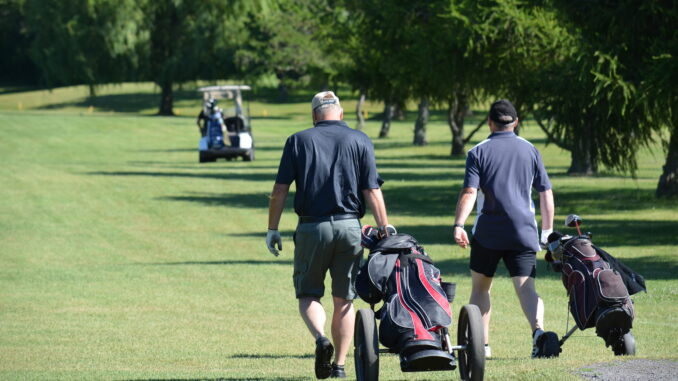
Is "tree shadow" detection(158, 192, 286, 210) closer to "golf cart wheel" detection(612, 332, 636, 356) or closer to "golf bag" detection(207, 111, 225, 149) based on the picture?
"golf bag" detection(207, 111, 225, 149)

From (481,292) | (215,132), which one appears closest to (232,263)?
(481,292)

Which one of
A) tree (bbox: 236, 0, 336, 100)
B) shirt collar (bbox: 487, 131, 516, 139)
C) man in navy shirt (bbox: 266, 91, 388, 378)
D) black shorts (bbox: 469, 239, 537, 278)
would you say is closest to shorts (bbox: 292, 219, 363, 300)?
man in navy shirt (bbox: 266, 91, 388, 378)

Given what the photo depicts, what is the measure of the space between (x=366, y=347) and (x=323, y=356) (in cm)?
63

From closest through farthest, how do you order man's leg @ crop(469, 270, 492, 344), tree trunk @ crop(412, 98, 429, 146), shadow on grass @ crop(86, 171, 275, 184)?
man's leg @ crop(469, 270, 492, 344) < shadow on grass @ crop(86, 171, 275, 184) < tree trunk @ crop(412, 98, 429, 146)

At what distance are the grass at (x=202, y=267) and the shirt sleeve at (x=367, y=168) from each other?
4.16ft

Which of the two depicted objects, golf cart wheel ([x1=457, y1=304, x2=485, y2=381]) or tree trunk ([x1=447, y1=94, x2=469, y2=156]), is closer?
golf cart wheel ([x1=457, y1=304, x2=485, y2=381])

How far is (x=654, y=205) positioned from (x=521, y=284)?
62.2ft

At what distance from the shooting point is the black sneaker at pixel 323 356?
7836 mm

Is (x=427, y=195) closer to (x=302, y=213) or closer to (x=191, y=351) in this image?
(x=191, y=351)

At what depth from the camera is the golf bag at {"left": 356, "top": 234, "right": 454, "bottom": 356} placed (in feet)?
23.4

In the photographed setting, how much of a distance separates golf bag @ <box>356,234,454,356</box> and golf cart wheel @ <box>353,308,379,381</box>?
58 mm

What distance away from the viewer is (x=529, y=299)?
8789mm

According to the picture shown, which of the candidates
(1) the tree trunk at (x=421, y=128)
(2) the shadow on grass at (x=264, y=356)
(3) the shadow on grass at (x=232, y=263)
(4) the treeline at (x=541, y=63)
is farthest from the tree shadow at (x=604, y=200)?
(1) the tree trunk at (x=421, y=128)

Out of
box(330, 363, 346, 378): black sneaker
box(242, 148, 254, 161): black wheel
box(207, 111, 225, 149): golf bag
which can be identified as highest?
box(330, 363, 346, 378): black sneaker
